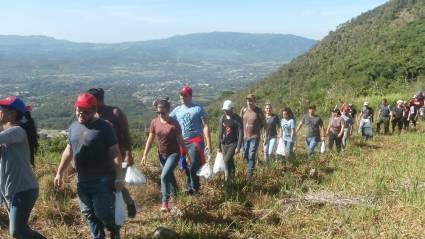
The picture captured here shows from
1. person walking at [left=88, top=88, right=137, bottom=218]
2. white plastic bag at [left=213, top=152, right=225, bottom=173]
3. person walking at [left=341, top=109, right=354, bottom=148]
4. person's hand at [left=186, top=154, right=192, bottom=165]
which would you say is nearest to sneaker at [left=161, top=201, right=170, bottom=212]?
person walking at [left=88, top=88, right=137, bottom=218]

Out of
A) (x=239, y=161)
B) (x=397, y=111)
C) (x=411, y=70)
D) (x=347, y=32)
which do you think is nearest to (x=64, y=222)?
(x=239, y=161)

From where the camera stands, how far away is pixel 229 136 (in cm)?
707

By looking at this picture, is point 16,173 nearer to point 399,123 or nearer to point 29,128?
point 29,128

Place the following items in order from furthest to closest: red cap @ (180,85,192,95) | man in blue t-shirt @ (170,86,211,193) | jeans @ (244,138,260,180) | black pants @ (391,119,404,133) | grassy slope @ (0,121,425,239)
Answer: black pants @ (391,119,404,133)
jeans @ (244,138,260,180)
man in blue t-shirt @ (170,86,211,193)
red cap @ (180,85,192,95)
grassy slope @ (0,121,425,239)

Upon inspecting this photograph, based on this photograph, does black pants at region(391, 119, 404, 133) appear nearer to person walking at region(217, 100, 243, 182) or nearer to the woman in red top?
person walking at region(217, 100, 243, 182)

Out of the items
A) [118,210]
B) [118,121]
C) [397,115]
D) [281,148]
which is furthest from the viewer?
[397,115]

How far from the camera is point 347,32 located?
6606cm

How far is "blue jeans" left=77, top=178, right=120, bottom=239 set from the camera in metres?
4.07

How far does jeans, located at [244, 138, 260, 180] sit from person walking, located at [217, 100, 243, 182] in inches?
17.9

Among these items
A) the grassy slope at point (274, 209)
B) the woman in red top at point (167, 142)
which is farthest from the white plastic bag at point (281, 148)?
the woman in red top at point (167, 142)

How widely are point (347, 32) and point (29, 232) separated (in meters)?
66.3

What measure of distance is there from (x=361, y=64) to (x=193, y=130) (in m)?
37.3

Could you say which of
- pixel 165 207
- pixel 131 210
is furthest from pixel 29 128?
pixel 165 207

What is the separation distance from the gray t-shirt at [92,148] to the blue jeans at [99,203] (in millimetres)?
59
